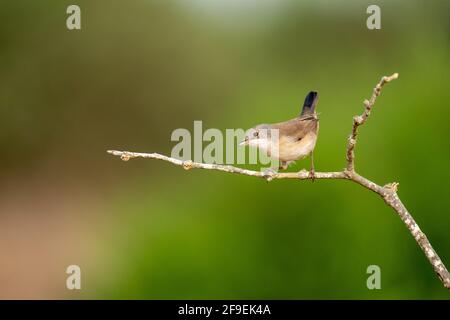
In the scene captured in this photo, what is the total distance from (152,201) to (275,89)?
275cm

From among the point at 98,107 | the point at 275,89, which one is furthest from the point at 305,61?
the point at 98,107

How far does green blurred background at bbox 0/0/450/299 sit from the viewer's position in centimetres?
867

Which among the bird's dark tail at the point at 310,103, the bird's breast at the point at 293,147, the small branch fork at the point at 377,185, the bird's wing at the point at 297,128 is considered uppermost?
the bird's dark tail at the point at 310,103

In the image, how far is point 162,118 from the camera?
509 inches

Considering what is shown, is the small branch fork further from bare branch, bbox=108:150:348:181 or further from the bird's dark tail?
the bird's dark tail

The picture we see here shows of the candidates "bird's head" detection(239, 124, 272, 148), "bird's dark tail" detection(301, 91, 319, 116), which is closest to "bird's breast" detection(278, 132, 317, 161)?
"bird's head" detection(239, 124, 272, 148)

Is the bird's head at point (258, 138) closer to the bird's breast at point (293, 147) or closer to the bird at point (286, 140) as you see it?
the bird at point (286, 140)

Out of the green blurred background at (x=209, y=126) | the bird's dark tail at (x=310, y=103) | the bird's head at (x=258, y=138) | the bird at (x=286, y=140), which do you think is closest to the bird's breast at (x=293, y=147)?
the bird at (x=286, y=140)

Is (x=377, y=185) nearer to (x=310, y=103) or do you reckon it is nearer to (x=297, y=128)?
(x=297, y=128)

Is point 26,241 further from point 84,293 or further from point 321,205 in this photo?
point 321,205

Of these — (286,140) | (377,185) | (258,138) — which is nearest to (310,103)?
(286,140)

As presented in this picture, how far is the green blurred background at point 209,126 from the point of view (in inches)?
341

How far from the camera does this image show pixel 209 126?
11.8 meters

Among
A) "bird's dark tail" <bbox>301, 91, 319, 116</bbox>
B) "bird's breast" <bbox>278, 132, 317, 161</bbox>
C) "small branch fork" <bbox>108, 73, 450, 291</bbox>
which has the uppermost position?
"bird's dark tail" <bbox>301, 91, 319, 116</bbox>
